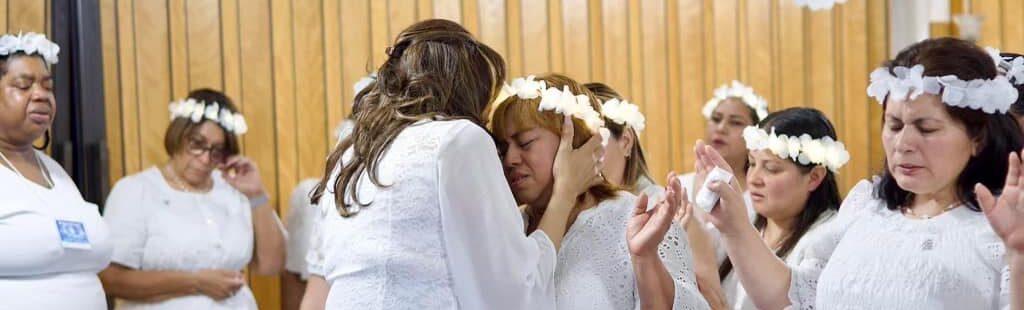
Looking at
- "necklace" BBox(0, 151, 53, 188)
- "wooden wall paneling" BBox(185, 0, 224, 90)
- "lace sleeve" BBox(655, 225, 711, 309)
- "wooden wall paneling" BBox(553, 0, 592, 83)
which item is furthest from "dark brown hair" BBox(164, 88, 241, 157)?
"lace sleeve" BBox(655, 225, 711, 309)

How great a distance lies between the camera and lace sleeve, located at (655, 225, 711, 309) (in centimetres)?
308

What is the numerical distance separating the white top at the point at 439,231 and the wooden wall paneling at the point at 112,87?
10.7 feet

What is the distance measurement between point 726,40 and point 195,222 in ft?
9.11

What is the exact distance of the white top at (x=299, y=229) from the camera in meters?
5.71

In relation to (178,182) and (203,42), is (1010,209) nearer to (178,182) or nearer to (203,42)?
(178,182)

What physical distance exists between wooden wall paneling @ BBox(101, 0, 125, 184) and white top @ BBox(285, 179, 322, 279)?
759mm

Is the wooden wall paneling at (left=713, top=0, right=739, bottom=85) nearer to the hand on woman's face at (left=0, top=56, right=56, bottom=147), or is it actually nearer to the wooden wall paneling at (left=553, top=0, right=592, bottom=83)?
the wooden wall paneling at (left=553, top=0, right=592, bottom=83)

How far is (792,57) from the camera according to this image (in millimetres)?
6477

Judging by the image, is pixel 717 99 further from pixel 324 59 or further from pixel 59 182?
pixel 59 182

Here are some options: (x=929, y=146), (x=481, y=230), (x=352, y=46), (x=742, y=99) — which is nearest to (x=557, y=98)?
(x=481, y=230)

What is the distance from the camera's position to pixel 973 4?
6.17 metres

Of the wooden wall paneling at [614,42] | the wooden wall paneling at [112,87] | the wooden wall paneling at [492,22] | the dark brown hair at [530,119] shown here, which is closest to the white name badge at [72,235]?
the wooden wall paneling at [112,87]

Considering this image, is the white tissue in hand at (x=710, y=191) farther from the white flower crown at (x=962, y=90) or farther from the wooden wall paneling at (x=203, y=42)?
the wooden wall paneling at (x=203, y=42)

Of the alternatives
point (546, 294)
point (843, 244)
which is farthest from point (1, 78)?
point (843, 244)
